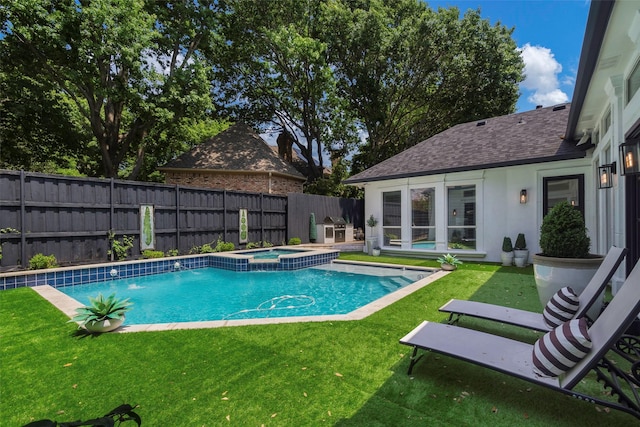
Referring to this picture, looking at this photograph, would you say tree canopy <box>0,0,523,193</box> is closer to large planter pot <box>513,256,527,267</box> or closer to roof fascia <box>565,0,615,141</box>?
large planter pot <box>513,256,527,267</box>

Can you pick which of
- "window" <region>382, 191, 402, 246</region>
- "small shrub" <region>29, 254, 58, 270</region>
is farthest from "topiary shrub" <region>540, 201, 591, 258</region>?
"small shrub" <region>29, 254, 58, 270</region>

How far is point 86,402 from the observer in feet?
8.29

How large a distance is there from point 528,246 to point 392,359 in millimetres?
7739

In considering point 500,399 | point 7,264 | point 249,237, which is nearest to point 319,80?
point 249,237

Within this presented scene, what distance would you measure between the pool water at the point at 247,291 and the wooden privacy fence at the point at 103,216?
55.5 inches

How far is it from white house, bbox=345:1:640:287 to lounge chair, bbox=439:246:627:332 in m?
1.20

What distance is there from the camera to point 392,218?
11.9 meters

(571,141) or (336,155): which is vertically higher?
(336,155)

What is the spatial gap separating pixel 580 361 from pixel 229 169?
17894mm

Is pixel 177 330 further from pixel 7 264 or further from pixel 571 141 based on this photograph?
pixel 571 141

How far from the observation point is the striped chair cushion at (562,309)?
3.27 metres

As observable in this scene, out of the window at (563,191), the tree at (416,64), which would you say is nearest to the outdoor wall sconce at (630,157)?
the window at (563,191)

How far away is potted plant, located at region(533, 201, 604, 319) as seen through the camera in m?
3.92

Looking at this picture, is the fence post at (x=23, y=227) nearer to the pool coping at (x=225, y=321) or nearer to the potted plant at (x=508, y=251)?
the pool coping at (x=225, y=321)
